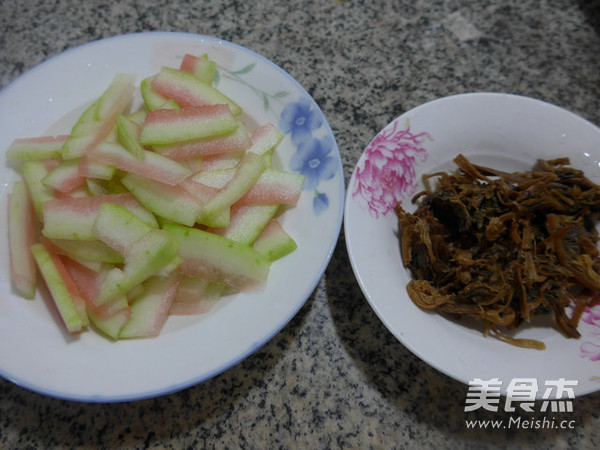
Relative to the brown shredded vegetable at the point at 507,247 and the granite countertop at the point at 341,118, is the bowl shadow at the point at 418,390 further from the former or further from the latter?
the brown shredded vegetable at the point at 507,247

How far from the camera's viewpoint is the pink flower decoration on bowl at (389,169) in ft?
3.69

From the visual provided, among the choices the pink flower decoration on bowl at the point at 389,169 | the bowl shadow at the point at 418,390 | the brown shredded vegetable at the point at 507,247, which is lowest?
the bowl shadow at the point at 418,390

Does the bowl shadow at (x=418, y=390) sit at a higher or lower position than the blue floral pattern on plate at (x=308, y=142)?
lower

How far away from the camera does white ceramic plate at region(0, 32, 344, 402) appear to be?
36.6 inches

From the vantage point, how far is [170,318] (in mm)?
1049

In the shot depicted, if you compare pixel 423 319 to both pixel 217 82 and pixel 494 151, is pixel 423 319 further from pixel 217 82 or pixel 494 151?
pixel 217 82

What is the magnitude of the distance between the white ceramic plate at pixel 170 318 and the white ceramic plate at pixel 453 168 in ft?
0.34

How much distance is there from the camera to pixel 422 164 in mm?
1229

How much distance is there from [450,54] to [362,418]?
1407mm

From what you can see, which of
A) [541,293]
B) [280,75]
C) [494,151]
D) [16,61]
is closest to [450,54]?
[494,151]

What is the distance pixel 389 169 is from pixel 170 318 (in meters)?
0.70

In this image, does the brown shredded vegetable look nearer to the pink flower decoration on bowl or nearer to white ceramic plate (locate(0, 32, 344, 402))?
the pink flower decoration on bowl

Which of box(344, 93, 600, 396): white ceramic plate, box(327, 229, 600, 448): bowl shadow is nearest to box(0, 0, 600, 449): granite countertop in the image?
box(327, 229, 600, 448): bowl shadow

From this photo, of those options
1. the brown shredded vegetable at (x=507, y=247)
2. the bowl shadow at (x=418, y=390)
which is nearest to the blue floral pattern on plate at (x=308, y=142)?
the brown shredded vegetable at (x=507, y=247)
